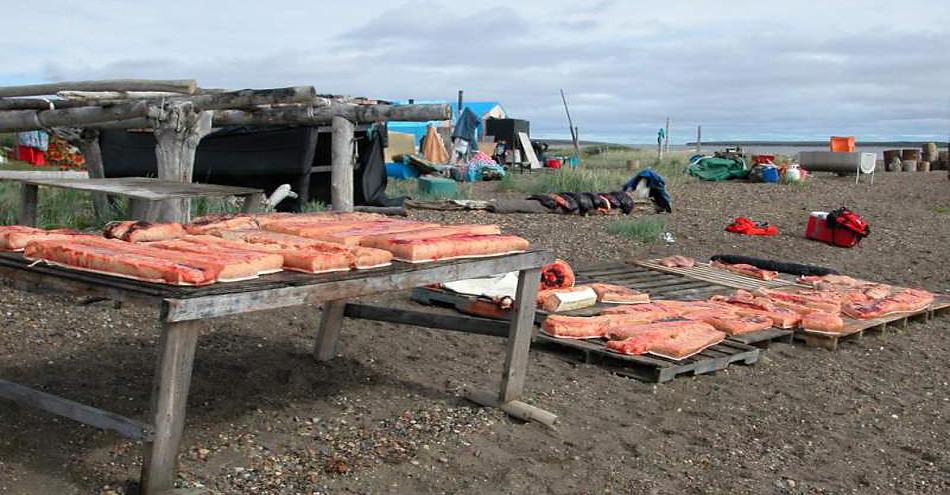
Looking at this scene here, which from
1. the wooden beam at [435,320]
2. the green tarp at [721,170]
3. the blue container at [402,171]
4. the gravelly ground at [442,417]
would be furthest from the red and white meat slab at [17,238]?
the green tarp at [721,170]

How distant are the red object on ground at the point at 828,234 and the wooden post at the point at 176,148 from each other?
8621 millimetres

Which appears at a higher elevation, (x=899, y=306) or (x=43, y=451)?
(x=899, y=306)

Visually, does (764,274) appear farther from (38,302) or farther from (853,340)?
(38,302)

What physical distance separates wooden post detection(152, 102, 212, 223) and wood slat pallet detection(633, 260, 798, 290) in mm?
4710

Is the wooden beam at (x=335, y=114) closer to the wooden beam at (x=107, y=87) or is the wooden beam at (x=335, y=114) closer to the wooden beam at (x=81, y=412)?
the wooden beam at (x=107, y=87)

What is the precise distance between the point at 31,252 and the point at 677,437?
10.1 ft

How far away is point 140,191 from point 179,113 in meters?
1.02

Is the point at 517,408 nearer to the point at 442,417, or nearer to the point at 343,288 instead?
Result: the point at 442,417

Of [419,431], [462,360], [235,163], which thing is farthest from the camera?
[235,163]

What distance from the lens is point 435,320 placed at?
17.4 feet

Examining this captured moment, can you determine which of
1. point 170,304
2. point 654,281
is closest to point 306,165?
point 654,281

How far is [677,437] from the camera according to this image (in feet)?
15.6

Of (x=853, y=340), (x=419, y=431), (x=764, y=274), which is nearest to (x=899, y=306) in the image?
(x=853, y=340)

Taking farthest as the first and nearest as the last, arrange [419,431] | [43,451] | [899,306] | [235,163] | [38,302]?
[235,163] < [899,306] < [38,302] < [419,431] < [43,451]
